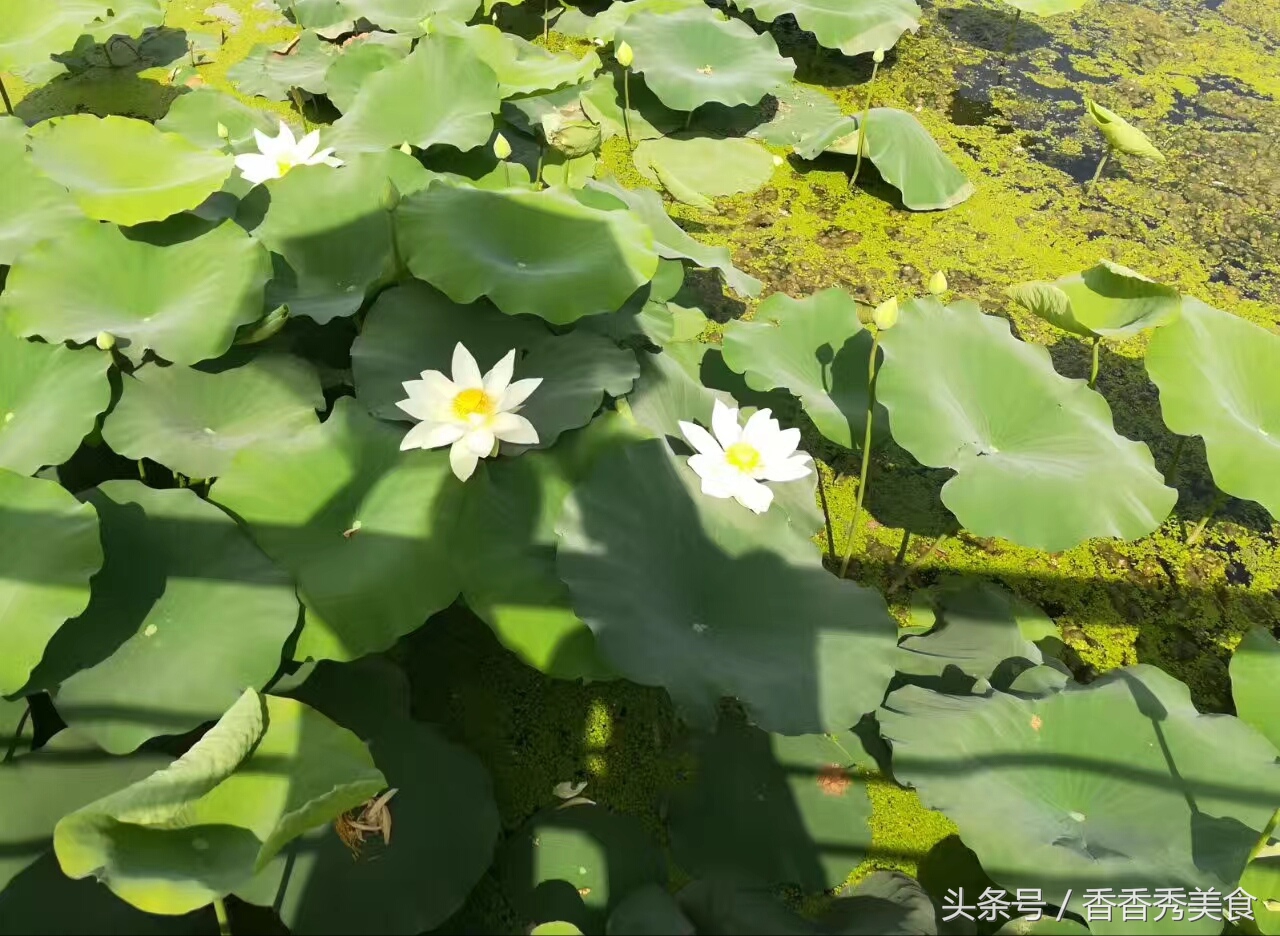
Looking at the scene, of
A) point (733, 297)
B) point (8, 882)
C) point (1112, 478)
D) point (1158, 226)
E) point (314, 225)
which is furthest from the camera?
point (1158, 226)

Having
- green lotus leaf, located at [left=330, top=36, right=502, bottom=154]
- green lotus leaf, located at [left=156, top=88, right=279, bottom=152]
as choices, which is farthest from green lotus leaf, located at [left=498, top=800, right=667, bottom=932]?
green lotus leaf, located at [left=156, top=88, right=279, bottom=152]

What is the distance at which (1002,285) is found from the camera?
2.88 meters

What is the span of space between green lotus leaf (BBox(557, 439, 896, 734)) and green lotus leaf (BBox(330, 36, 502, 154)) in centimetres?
142

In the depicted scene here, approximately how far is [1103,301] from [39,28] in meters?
3.45

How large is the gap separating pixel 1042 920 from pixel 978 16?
13.9ft

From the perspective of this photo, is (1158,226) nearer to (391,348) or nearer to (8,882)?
(391,348)

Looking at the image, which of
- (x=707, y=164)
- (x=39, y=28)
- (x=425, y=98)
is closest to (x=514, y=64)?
(x=425, y=98)

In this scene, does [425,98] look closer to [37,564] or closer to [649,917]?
[37,564]

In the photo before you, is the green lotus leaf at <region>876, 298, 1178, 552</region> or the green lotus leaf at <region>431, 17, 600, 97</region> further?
the green lotus leaf at <region>431, 17, 600, 97</region>

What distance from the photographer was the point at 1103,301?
2.23m

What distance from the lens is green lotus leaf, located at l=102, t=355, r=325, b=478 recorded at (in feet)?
5.24

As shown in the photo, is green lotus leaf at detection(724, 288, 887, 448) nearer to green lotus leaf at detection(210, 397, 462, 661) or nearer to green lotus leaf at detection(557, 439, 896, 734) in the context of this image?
green lotus leaf at detection(557, 439, 896, 734)

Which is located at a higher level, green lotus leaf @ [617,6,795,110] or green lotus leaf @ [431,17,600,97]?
green lotus leaf @ [431,17,600,97]

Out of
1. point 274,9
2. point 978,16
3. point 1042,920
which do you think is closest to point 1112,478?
point 1042,920
